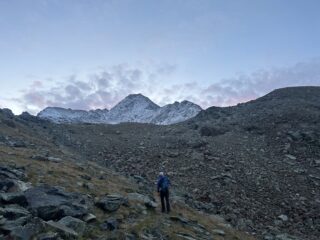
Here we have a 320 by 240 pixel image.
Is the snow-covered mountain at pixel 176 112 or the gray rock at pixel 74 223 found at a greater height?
the snow-covered mountain at pixel 176 112

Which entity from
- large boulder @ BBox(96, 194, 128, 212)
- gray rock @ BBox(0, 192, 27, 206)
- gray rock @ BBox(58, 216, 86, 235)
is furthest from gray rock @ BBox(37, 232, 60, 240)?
large boulder @ BBox(96, 194, 128, 212)

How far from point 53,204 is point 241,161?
76.7 ft

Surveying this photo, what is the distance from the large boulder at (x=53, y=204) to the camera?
17375mm

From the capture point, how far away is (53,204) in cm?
1786

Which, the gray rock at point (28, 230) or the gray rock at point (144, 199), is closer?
the gray rock at point (28, 230)

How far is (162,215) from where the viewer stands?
22.3 metres

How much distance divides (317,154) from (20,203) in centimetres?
3120

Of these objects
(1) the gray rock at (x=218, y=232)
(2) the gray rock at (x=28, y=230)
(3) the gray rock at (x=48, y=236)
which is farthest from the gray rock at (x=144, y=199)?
(3) the gray rock at (x=48, y=236)

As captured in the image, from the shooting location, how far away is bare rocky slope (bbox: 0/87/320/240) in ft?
94.0

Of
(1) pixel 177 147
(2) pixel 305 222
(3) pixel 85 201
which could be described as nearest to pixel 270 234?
(2) pixel 305 222

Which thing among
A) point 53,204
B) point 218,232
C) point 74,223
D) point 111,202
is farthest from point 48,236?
point 218,232

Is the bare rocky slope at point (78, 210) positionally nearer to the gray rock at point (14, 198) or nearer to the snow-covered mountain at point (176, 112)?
the gray rock at point (14, 198)

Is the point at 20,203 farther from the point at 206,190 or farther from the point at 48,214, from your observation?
the point at 206,190

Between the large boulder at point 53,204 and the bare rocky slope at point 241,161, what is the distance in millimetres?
11380
